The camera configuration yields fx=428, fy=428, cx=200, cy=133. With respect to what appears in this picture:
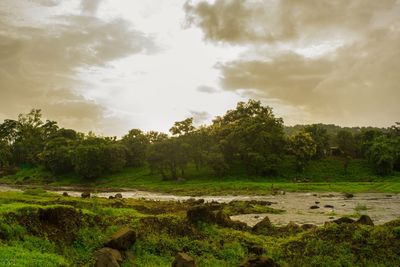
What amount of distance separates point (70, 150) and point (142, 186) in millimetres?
36884

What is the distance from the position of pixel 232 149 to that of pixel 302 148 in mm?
18111

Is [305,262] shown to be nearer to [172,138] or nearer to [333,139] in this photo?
[172,138]

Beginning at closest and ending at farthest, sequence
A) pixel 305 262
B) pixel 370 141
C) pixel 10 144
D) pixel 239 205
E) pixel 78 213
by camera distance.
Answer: pixel 305 262, pixel 78 213, pixel 239 205, pixel 370 141, pixel 10 144

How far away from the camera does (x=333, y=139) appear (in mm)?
131125

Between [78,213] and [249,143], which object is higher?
[249,143]

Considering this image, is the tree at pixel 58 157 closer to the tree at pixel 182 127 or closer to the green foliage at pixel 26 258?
the tree at pixel 182 127

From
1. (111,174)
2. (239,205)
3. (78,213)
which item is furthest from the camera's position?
(111,174)

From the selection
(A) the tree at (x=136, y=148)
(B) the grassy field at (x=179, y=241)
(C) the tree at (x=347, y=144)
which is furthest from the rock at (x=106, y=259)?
(A) the tree at (x=136, y=148)

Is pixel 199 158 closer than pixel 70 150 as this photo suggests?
Yes

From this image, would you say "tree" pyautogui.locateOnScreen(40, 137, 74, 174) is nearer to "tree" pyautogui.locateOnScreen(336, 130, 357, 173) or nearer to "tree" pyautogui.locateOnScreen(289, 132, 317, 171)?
"tree" pyautogui.locateOnScreen(289, 132, 317, 171)

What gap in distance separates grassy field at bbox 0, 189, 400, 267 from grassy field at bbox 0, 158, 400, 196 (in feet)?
184

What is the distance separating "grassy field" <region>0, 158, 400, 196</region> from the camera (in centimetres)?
8412

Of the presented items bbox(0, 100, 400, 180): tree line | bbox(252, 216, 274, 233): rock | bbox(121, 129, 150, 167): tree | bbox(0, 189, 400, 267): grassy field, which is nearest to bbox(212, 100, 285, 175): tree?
bbox(0, 100, 400, 180): tree line

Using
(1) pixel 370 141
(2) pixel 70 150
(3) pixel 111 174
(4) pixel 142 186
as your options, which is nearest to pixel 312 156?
(1) pixel 370 141
